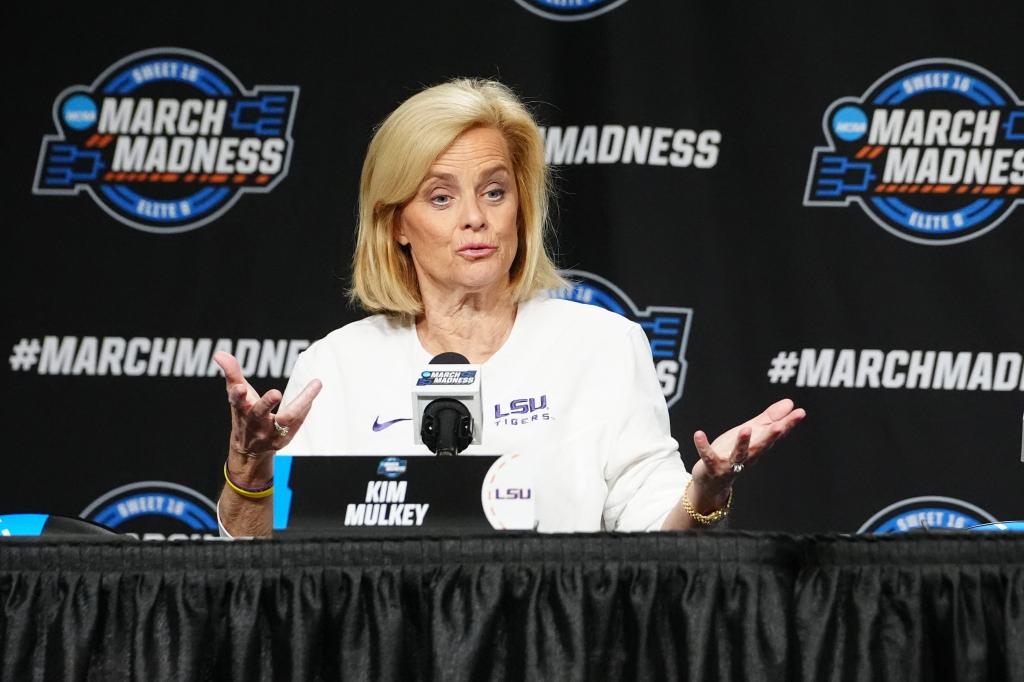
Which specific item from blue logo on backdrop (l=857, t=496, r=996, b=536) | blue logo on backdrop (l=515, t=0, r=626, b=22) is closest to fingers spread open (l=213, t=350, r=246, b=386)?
blue logo on backdrop (l=515, t=0, r=626, b=22)

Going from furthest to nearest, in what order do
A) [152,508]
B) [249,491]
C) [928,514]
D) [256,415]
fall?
[152,508] < [928,514] < [249,491] < [256,415]

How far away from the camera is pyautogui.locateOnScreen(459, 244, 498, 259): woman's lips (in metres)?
2.31

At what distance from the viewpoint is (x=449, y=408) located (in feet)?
5.20

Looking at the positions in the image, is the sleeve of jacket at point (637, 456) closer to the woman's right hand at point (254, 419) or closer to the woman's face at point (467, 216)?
the woman's face at point (467, 216)

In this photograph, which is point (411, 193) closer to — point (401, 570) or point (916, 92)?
point (401, 570)

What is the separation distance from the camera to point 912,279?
3268mm

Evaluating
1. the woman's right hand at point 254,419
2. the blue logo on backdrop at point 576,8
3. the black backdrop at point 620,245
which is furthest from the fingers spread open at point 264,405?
the blue logo on backdrop at point 576,8

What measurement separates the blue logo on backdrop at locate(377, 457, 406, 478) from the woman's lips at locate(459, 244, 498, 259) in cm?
89

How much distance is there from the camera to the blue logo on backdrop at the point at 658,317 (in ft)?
10.8

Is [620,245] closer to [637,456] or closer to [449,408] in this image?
[637,456]

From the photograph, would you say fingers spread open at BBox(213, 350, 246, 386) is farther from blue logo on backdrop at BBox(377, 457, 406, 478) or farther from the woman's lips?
the woman's lips

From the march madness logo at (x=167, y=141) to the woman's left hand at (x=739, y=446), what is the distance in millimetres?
2022

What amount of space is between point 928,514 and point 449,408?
6.77 feet

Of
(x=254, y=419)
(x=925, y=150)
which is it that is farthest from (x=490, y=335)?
(x=925, y=150)
